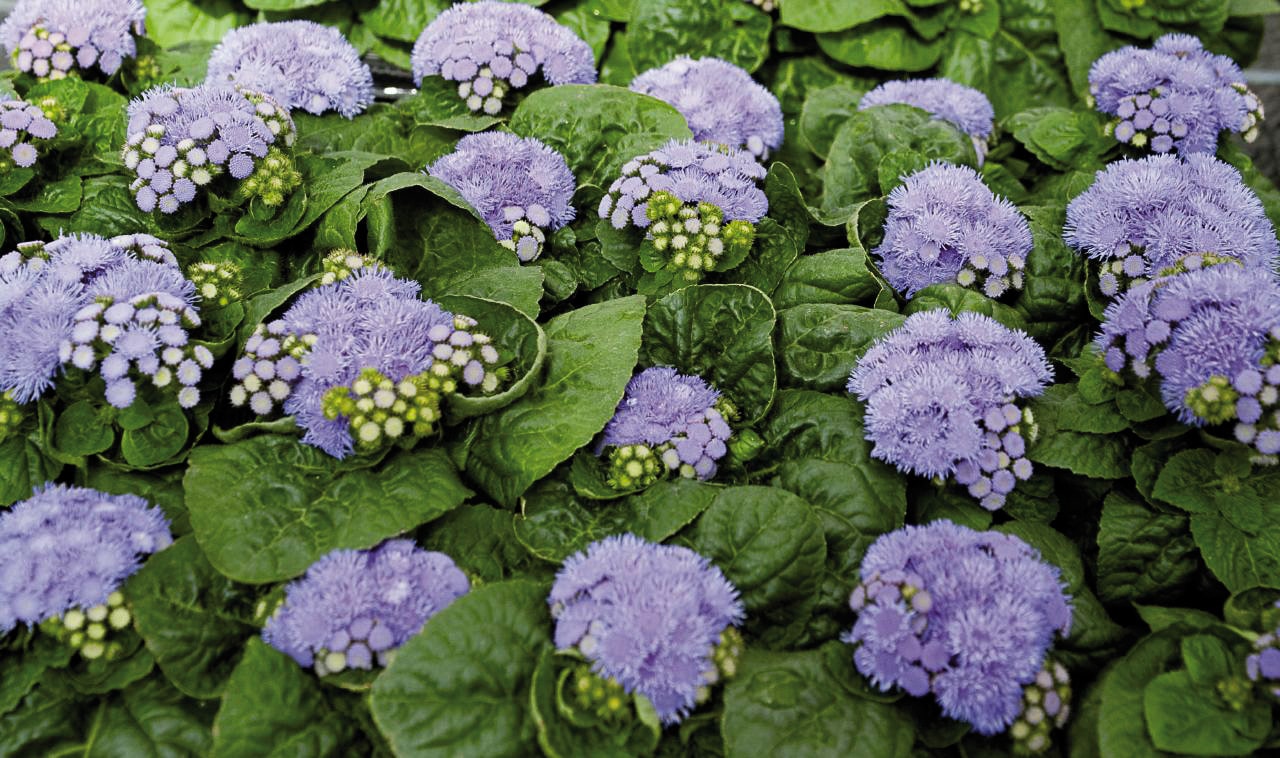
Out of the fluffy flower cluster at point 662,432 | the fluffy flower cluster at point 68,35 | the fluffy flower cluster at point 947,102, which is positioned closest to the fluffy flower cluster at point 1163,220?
the fluffy flower cluster at point 947,102

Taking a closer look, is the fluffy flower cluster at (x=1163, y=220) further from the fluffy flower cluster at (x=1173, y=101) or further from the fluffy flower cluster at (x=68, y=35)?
the fluffy flower cluster at (x=68, y=35)

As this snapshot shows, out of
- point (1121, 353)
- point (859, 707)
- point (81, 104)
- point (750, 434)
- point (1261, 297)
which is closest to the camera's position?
point (859, 707)

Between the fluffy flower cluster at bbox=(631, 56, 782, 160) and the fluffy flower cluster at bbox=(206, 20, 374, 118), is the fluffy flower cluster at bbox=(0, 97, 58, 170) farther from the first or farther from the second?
the fluffy flower cluster at bbox=(631, 56, 782, 160)

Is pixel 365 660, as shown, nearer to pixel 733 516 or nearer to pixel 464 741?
pixel 464 741

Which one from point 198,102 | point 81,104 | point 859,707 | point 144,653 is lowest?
point 144,653

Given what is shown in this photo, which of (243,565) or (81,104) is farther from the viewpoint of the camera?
(81,104)

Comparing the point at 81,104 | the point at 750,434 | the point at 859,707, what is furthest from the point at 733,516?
the point at 81,104

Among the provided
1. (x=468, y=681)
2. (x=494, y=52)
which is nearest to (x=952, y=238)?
(x=494, y=52)
